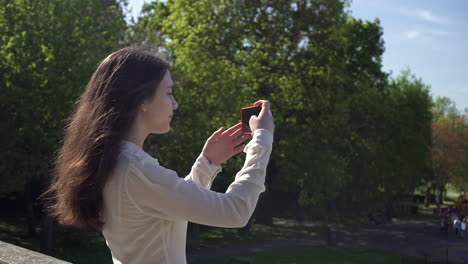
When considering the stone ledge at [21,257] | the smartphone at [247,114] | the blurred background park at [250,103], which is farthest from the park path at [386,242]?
the smartphone at [247,114]

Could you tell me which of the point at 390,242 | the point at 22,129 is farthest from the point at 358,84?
the point at 22,129

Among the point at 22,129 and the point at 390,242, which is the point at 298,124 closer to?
the point at 390,242

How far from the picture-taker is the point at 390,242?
102 ft

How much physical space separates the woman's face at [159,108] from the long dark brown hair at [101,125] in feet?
0.08

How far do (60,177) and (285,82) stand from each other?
81.0 ft

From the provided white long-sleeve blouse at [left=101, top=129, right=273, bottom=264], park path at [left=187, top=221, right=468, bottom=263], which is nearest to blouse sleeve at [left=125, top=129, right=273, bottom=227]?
white long-sleeve blouse at [left=101, top=129, right=273, bottom=264]

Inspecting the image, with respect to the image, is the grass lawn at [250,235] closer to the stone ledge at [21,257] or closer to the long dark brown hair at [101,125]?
the stone ledge at [21,257]

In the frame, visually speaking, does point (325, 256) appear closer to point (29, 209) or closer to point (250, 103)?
point (250, 103)

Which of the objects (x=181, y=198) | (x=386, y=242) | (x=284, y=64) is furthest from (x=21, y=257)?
(x=386, y=242)

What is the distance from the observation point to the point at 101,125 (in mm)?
1977

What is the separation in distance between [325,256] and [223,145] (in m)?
22.3

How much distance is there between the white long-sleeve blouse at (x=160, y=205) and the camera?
1.82 m

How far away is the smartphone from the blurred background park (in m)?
9.88

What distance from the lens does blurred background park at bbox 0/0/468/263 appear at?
17.9 meters
